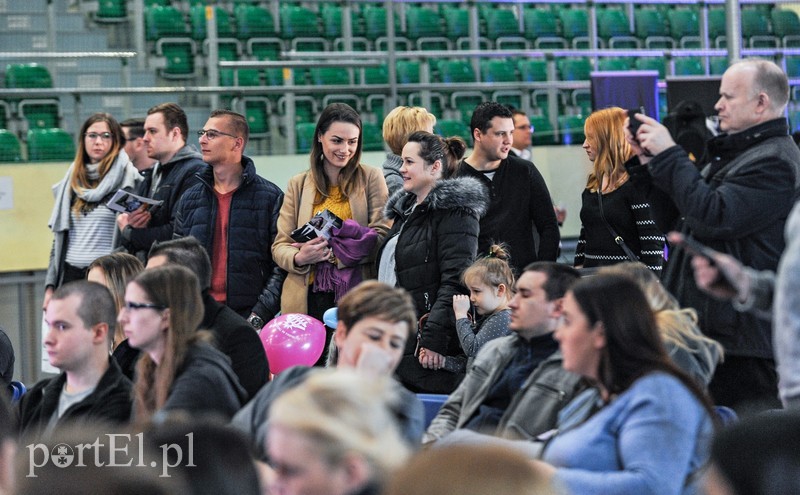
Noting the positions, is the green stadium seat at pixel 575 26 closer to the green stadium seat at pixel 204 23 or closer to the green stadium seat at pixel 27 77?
the green stadium seat at pixel 204 23

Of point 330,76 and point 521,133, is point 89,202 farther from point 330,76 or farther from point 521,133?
point 330,76

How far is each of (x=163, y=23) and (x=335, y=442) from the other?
8.86 m

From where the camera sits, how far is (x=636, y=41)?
11633mm

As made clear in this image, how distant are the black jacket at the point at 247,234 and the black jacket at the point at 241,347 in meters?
1.37

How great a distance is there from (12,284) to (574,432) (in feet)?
17.3

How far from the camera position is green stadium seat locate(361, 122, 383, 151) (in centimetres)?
854

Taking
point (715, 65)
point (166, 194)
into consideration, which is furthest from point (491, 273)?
point (715, 65)

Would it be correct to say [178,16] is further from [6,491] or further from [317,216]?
[6,491]

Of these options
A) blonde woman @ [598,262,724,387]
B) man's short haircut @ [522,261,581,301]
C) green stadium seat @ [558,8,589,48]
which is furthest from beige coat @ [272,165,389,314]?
green stadium seat @ [558,8,589,48]

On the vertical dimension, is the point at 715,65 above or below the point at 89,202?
above

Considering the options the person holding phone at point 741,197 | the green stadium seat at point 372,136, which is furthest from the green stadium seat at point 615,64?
the person holding phone at point 741,197

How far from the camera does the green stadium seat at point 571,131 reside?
338 inches

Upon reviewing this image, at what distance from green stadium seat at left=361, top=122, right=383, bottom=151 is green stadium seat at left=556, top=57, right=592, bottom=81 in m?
2.15

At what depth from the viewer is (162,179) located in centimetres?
584
